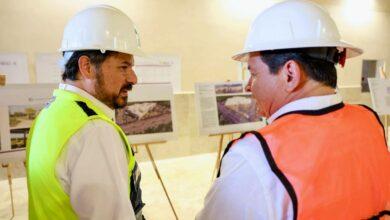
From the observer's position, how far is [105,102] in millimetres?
1375

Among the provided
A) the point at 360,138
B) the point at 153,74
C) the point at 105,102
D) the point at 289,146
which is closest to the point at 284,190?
the point at 289,146

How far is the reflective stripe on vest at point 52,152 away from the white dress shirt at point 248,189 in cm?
50

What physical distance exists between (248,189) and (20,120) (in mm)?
2695

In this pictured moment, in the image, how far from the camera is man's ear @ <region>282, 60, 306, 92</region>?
87cm

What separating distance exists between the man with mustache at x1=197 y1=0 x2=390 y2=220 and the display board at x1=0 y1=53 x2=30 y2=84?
4.15 m

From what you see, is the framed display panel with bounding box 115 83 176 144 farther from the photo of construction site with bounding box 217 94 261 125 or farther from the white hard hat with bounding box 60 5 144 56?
the white hard hat with bounding box 60 5 144 56

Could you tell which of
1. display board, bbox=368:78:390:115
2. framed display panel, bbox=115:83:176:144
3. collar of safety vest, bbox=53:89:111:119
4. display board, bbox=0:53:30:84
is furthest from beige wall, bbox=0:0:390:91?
collar of safety vest, bbox=53:89:111:119

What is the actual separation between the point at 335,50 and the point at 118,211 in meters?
0.86

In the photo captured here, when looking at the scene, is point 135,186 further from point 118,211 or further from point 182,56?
point 182,56

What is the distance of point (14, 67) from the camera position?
428 centimetres

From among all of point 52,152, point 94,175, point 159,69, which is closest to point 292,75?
point 94,175

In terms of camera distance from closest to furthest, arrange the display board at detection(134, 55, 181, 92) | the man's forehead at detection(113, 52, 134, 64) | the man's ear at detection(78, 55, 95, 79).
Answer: the man's ear at detection(78, 55, 95, 79)
the man's forehead at detection(113, 52, 134, 64)
the display board at detection(134, 55, 181, 92)

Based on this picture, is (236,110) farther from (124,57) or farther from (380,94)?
(124,57)

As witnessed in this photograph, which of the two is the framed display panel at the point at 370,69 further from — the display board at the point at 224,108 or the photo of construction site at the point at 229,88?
the photo of construction site at the point at 229,88
